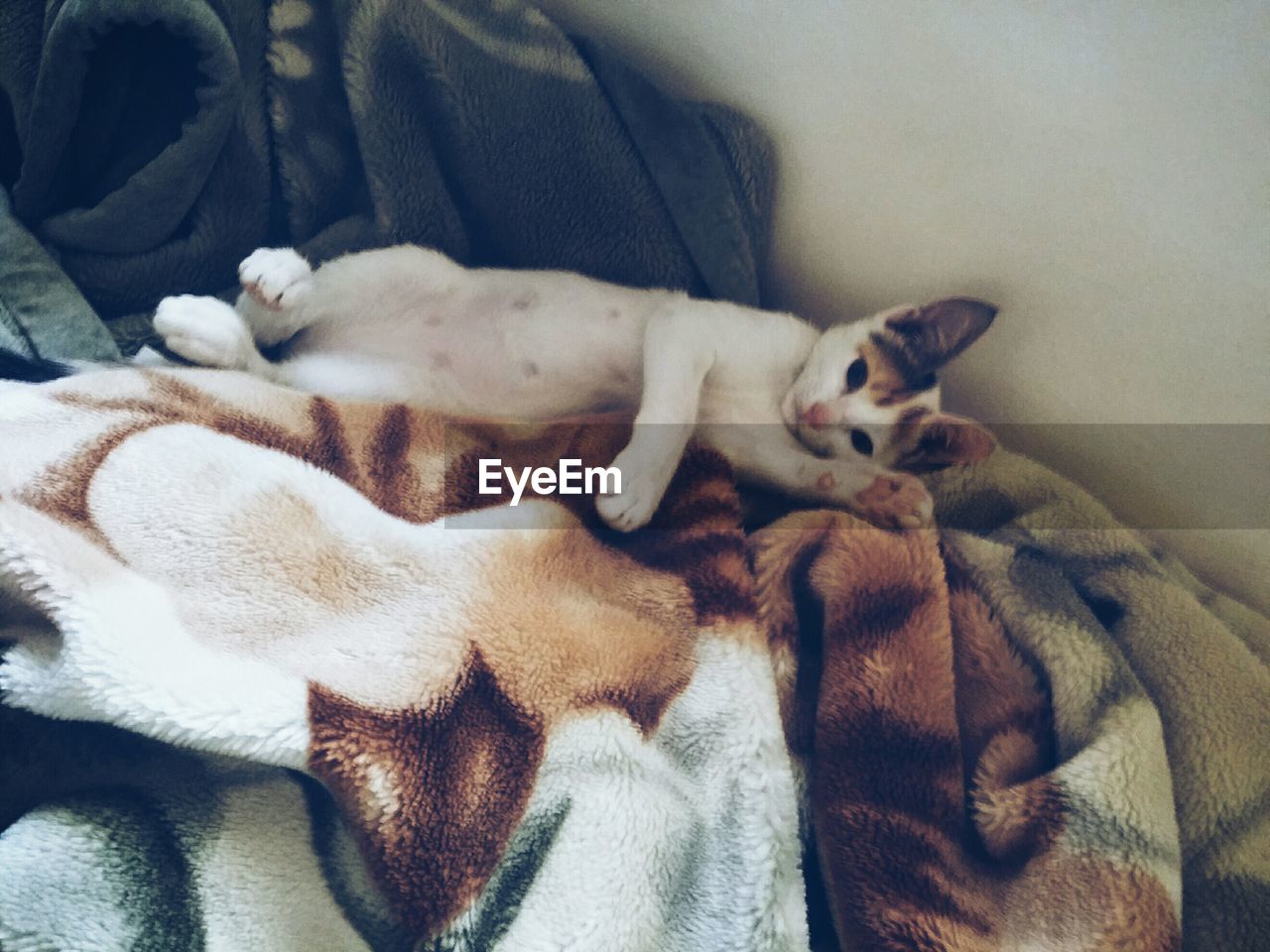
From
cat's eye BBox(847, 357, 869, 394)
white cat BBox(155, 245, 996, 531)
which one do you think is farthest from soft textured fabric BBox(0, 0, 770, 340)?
cat's eye BBox(847, 357, 869, 394)

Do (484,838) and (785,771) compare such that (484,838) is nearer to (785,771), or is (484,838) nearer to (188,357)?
(785,771)

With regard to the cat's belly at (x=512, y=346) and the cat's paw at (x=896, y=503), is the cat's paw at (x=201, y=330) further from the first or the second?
the cat's paw at (x=896, y=503)

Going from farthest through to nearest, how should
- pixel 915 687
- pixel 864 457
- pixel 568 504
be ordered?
pixel 864 457 < pixel 568 504 < pixel 915 687

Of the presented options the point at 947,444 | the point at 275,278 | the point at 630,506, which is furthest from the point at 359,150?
the point at 947,444

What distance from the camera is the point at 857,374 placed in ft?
3.17

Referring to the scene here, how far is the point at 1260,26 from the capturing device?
0.66 metres

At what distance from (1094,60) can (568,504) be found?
63 centimetres

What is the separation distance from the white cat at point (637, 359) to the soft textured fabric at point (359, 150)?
0.05 m

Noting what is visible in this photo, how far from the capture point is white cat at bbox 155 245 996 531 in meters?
0.88

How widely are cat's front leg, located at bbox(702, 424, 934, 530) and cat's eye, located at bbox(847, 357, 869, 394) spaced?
0.30 ft

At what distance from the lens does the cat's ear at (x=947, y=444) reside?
2.91ft

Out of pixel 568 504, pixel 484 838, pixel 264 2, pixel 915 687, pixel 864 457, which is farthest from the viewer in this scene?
pixel 864 457

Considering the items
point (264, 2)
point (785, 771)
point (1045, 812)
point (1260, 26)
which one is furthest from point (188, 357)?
point (1260, 26)

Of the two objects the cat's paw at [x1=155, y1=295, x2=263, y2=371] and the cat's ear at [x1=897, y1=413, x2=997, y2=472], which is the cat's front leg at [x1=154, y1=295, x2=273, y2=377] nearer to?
the cat's paw at [x1=155, y1=295, x2=263, y2=371]
